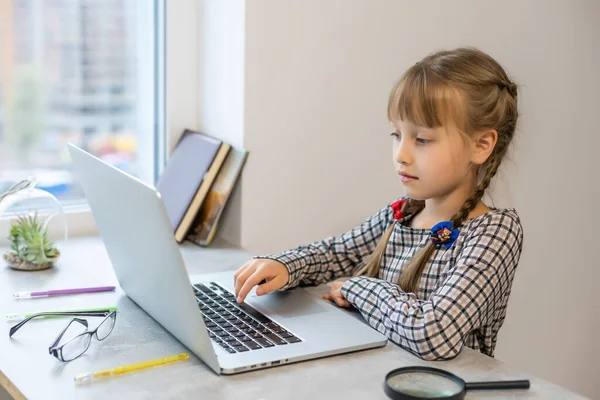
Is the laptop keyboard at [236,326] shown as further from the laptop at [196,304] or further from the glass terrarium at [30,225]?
the glass terrarium at [30,225]

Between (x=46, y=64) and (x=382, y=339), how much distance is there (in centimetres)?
103

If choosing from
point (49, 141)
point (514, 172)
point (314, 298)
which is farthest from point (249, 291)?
point (514, 172)

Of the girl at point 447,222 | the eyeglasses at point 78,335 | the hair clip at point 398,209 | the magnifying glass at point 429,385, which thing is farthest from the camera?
the hair clip at point 398,209

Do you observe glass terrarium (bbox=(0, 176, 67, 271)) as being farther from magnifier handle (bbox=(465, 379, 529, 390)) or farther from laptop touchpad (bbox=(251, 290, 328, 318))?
magnifier handle (bbox=(465, 379, 529, 390))

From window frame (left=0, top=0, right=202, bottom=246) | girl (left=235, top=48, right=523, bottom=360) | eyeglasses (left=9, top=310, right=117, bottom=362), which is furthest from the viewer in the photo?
window frame (left=0, top=0, right=202, bottom=246)

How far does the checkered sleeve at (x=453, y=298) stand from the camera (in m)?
1.14

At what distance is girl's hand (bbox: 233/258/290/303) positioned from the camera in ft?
4.32

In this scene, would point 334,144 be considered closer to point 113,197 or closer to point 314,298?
point 314,298

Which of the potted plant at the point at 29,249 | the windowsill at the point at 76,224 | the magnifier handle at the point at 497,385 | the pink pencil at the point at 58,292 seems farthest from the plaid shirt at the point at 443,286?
the windowsill at the point at 76,224

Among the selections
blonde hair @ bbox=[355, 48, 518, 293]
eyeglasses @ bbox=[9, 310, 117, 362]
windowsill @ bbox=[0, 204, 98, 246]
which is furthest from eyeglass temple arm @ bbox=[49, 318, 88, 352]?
windowsill @ bbox=[0, 204, 98, 246]

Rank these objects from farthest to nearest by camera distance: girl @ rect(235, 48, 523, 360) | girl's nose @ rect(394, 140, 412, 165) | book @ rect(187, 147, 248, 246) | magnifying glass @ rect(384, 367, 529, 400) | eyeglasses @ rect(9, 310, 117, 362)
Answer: book @ rect(187, 147, 248, 246) < girl's nose @ rect(394, 140, 412, 165) < girl @ rect(235, 48, 523, 360) < eyeglasses @ rect(9, 310, 117, 362) < magnifying glass @ rect(384, 367, 529, 400)

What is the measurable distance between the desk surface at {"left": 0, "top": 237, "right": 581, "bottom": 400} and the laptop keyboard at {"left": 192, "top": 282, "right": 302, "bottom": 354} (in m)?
0.06

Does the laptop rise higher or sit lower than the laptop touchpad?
higher

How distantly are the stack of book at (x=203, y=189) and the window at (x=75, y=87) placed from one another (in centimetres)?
16
